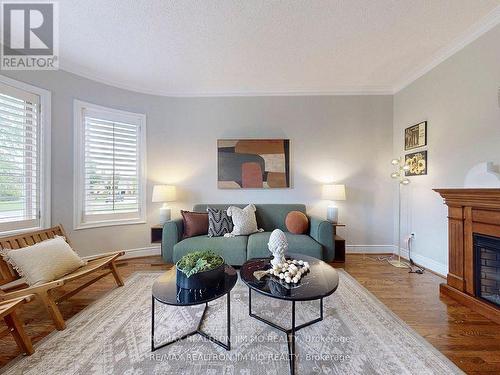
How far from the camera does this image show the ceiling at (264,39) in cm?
186

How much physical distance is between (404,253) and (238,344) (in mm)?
3008

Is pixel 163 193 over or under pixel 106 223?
over

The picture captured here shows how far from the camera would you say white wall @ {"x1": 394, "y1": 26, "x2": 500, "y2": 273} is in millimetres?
2051

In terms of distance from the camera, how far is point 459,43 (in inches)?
89.7

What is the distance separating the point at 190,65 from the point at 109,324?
299cm

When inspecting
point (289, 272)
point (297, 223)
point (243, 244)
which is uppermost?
point (297, 223)

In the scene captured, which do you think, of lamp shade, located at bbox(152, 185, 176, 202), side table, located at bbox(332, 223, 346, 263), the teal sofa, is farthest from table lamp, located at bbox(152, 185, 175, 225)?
side table, located at bbox(332, 223, 346, 263)

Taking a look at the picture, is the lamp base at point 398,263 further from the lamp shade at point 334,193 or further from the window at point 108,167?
the window at point 108,167

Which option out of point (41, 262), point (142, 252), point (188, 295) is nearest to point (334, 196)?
point (188, 295)

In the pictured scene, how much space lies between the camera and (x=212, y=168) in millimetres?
3506

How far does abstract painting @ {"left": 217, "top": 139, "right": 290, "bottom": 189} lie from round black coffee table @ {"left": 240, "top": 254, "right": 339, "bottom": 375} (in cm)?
180

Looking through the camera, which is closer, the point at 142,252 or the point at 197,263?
the point at 197,263

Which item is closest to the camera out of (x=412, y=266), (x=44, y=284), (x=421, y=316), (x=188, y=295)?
(x=188, y=295)

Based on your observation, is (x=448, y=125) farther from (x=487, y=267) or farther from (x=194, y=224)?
(x=194, y=224)
